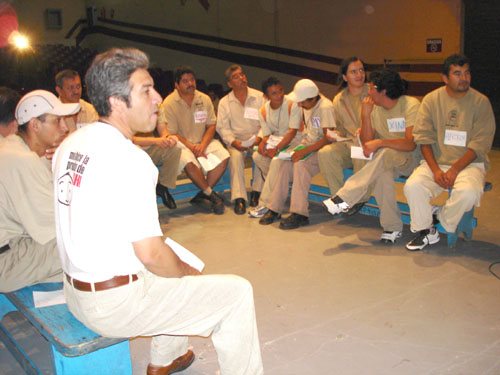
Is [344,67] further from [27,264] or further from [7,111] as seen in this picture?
[27,264]

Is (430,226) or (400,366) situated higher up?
(430,226)

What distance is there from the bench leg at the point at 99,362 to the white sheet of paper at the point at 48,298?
0.88 feet

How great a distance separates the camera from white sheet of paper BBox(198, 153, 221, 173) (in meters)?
4.66

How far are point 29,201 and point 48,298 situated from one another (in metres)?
0.41

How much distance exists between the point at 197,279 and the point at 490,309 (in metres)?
1.72

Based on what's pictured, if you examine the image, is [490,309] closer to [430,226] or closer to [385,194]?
[430,226]

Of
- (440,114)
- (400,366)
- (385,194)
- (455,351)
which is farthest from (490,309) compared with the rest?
(440,114)

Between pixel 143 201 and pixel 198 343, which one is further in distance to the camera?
pixel 198 343

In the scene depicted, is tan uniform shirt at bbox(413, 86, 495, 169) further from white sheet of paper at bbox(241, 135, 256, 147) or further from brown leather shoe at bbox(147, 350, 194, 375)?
brown leather shoe at bbox(147, 350, 194, 375)

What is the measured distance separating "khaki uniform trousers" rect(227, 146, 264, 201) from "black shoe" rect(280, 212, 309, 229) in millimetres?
692

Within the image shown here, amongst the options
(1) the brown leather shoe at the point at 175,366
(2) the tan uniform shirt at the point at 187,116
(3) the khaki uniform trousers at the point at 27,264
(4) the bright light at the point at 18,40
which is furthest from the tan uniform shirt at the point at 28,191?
(4) the bright light at the point at 18,40

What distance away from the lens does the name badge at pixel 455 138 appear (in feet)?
11.0

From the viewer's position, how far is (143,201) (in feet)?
4.57

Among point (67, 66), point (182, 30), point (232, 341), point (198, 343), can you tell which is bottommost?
point (198, 343)
